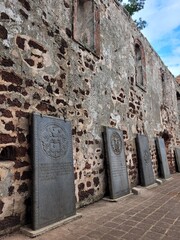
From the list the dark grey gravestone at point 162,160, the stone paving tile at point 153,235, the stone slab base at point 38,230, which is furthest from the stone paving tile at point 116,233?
the dark grey gravestone at point 162,160

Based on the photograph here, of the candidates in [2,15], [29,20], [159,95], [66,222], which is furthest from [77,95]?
[159,95]

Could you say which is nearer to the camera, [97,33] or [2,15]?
[2,15]

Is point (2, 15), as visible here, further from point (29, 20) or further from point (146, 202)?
point (146, 202)

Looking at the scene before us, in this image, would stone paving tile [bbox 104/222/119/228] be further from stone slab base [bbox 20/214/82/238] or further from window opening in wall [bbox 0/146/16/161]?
window opening in wall [bbox 0/146/16/161]

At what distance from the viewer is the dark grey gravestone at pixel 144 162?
5.66 meters

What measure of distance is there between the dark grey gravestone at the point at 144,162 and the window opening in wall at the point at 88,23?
2.60m

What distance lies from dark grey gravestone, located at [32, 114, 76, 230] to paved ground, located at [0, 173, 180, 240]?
216 millimetres

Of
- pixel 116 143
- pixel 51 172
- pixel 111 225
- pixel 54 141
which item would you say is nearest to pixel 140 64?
pixel 116 143

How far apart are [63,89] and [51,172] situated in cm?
141

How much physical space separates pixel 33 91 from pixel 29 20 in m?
1.04

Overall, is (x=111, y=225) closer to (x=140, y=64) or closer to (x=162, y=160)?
(x=162, y=160)

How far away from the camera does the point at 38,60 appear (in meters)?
3.34

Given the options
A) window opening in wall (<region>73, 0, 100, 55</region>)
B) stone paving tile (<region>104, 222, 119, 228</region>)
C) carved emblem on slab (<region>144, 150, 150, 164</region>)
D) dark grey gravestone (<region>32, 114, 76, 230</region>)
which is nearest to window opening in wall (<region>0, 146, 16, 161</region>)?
dark grey gravestone (<region>32, 114, 76, 230</region>)

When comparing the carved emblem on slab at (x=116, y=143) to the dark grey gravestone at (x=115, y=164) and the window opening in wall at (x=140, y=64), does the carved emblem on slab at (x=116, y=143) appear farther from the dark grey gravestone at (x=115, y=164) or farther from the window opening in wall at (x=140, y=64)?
the window opening in wall at (x=140, y=64)
